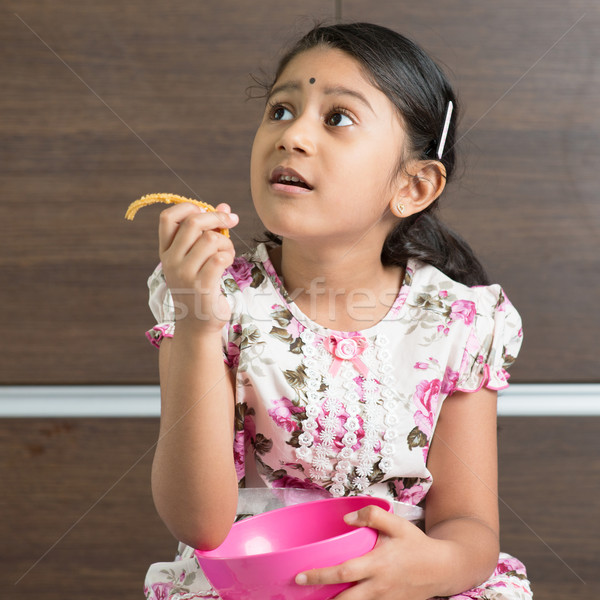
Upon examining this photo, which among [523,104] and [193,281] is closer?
[193,281]

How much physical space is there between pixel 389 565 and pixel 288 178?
0.35 meters

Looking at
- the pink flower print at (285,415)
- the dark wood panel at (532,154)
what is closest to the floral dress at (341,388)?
the pink flower print at (285,415)

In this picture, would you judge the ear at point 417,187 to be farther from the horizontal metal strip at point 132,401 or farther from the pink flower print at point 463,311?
the horizontal metal strip at point 132,401

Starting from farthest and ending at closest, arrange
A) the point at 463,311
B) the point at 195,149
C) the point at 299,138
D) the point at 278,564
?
1. the point at 195,149
2. the point at 463,311
3. the point at 299,138
4. the point at 278,564

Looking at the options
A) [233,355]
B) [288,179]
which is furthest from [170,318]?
[288,179]

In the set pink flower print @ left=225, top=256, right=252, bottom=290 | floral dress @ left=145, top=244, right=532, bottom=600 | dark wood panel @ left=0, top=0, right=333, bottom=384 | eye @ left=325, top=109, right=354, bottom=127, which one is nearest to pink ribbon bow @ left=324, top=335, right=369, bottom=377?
floral dress @ left=145, top=244, right=532, bottom=600

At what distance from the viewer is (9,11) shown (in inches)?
39.3

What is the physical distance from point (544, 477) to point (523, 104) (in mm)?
543

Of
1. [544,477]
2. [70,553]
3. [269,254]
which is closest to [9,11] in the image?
[269,254]

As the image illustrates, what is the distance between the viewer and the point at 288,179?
66cm

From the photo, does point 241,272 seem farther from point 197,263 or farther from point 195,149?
point 195,149

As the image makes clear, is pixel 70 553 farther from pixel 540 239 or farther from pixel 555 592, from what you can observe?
pixel 540 239

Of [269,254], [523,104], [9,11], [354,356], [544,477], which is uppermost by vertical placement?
[9,11]

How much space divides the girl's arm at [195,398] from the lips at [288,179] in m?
0.11
